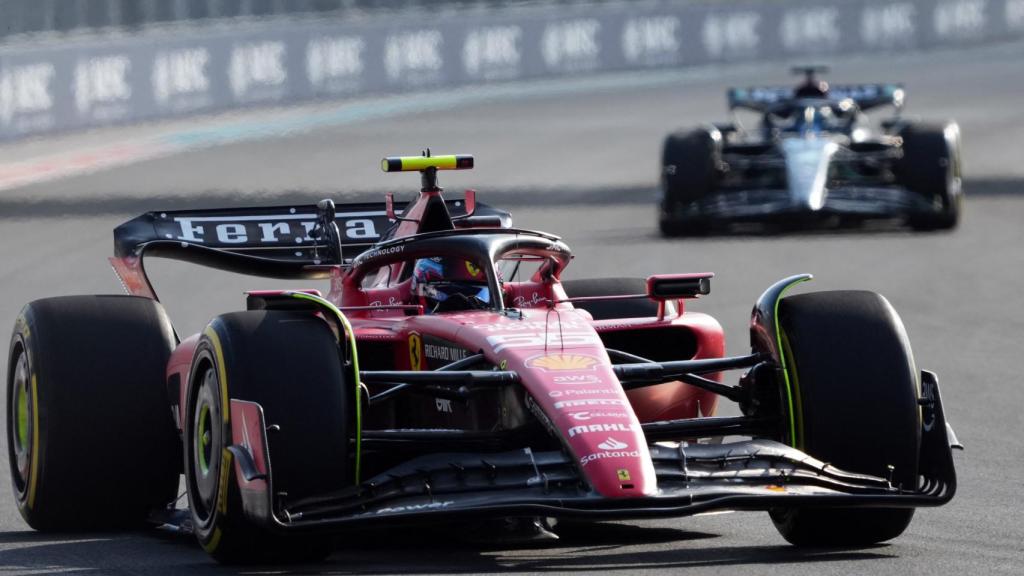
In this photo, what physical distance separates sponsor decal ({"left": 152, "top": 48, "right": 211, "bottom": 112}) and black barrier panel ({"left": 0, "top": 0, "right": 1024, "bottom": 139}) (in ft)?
0.08

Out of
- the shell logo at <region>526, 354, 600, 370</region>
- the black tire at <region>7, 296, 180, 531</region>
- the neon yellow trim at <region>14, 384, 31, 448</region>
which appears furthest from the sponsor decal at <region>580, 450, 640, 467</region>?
the neon yellow trim at <region>14, 384, 31, 448</region>

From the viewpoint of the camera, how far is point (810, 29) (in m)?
49.2

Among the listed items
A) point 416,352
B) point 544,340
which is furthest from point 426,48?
point 544,340

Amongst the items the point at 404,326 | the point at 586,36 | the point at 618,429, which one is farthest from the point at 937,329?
the point at 586,36

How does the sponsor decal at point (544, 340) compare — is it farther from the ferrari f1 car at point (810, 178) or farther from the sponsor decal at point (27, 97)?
the sponsor decal at point (27, 97)

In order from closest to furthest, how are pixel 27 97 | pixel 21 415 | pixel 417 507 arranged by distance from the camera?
pixel 417 507 → pixel 21 415 → pixel 27 97

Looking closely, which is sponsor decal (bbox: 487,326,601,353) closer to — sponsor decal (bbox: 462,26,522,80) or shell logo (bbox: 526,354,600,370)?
shell logo (bbox: 526,354,600,370)

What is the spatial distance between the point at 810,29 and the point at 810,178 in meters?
31.2

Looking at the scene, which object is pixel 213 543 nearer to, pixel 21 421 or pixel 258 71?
pixel 21 421

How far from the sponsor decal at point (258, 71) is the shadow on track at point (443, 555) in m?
24.3

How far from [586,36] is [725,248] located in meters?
24.8

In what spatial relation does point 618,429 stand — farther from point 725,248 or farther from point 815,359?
point 725,248

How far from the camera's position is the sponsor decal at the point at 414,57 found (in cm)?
3634

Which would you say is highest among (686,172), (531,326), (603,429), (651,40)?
(651,40)
